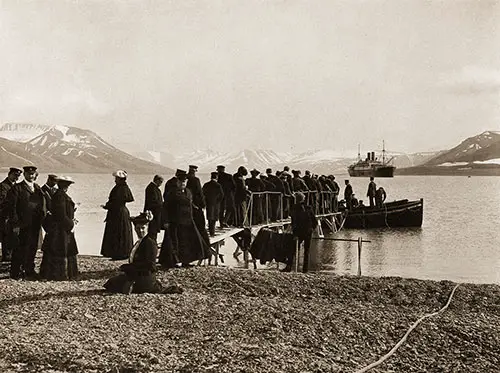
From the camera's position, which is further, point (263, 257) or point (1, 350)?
point (263, 257)

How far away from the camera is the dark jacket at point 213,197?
17203 mm

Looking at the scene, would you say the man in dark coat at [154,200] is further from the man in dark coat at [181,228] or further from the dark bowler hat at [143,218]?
the dark bowler hat at [143,218]

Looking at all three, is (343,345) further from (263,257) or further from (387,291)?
(263,257)

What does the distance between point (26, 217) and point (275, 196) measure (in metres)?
13.0

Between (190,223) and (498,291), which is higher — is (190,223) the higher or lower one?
the higher one

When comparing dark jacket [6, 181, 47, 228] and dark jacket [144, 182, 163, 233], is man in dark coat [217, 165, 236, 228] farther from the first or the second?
dark jacket [6, 181, 47, 228]

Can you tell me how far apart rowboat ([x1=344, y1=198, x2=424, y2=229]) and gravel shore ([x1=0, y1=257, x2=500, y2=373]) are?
26.0 meters

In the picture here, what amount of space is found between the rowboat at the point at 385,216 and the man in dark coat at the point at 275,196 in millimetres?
14808

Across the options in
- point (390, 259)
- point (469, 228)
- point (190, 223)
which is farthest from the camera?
point (469, 228)

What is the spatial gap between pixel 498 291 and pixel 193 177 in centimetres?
742

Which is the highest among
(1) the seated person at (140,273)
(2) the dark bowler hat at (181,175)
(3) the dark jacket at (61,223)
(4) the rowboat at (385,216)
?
(2) the dark bowler hat at (181,175)

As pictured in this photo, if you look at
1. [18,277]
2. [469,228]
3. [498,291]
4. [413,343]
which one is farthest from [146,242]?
[469,228]

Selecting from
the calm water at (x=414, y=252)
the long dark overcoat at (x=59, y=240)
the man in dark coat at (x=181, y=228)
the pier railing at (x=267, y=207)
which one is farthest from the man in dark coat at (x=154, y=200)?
the calm water at (x=414, y=252)

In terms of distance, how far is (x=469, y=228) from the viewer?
47281 millimetres
